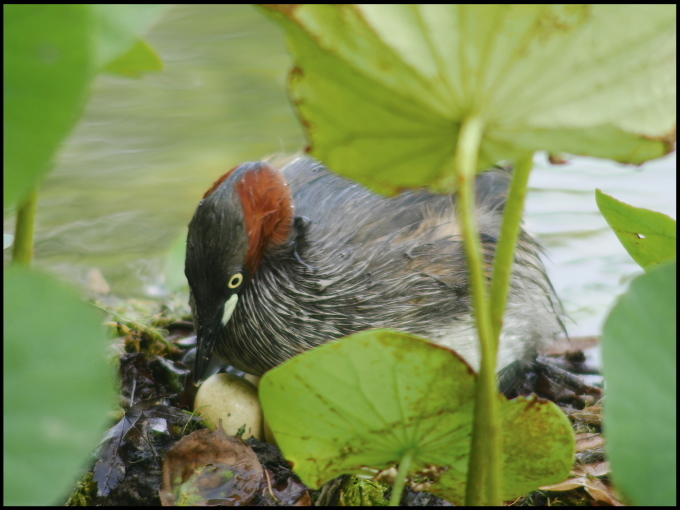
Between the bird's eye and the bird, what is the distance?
0.01 meters

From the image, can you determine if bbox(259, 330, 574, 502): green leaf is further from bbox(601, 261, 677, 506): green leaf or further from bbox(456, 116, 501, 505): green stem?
bbox(601, 261, 677, 506): green leaf

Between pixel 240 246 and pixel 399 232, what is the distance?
585 mm

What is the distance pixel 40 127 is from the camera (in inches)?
31.2

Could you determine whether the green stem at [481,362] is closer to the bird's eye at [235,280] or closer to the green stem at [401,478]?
the green stem at [401,478]

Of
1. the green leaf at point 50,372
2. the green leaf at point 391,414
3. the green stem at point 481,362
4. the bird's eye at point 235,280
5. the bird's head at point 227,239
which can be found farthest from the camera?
the bird's eye at point 235,280

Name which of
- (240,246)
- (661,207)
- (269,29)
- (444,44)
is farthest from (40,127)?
(269,29)

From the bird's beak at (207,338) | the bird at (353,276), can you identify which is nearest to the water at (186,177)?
the bird at (353,276)

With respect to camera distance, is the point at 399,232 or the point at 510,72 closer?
the point at 510,72

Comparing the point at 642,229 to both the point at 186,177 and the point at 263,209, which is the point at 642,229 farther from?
the point at 186,177

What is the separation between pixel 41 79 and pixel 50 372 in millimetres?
301

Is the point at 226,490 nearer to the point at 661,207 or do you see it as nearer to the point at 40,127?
the point at 40,127

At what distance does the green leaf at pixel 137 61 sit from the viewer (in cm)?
121

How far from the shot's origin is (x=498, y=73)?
37.4 inches

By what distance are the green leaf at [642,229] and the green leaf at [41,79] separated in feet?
3.02
